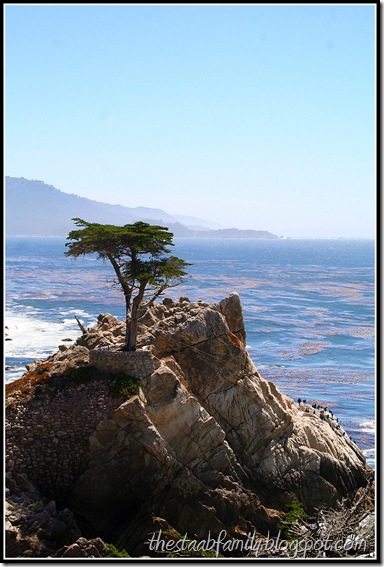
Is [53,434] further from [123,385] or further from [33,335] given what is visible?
[33,335]

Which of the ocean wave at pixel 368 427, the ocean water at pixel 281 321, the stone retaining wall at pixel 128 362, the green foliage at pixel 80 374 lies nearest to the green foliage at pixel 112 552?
the green foliage at pixel 80 374

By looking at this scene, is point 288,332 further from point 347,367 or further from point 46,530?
point 46,530

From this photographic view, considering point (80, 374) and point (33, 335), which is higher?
point (80, 374)

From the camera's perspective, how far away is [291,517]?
2741 centimetres

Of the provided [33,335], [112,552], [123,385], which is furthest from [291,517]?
[33,335]

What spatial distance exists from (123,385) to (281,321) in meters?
53.4

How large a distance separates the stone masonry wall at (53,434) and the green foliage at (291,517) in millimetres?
7172

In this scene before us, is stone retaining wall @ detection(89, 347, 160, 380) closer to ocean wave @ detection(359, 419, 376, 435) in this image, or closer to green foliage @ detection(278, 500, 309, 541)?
green foliage @ detection(278, 500, 309, 541)

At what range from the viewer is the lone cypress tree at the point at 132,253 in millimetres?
28953

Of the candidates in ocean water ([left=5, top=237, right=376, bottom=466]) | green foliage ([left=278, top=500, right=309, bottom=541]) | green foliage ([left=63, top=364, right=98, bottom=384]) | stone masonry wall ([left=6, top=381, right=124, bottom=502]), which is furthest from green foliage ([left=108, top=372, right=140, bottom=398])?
green foliage ([left=278, top=500, right=309, bottom=541])

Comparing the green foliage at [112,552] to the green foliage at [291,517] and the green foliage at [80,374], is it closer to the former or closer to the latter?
the green foliage at [291,517]

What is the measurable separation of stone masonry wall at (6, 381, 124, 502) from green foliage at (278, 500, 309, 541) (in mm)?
7172

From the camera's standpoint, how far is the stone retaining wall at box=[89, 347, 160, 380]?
91.2ft

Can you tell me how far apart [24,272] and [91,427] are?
11468 centimetres
